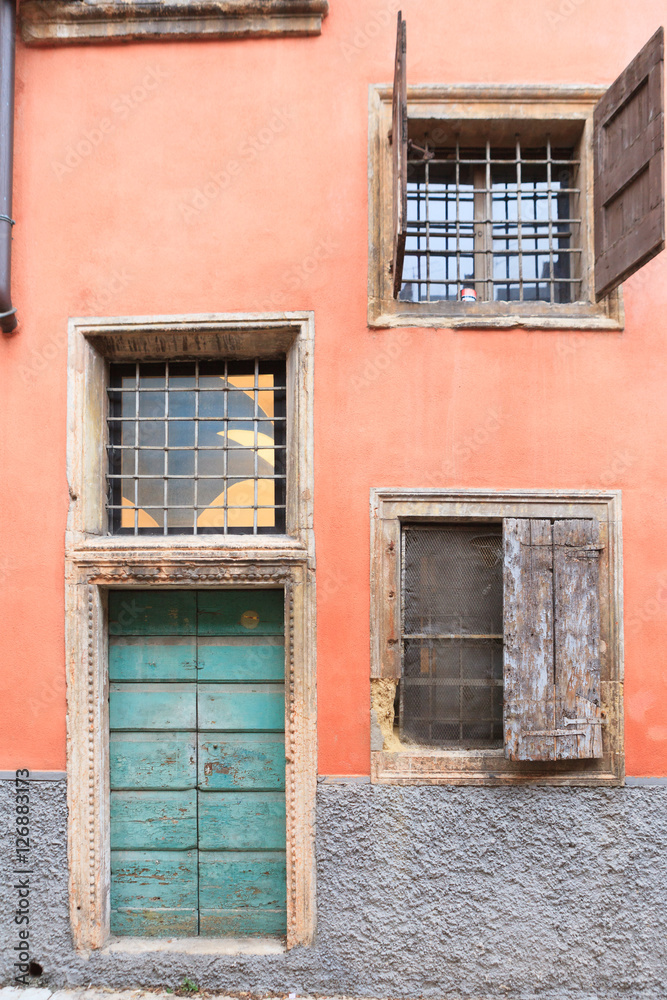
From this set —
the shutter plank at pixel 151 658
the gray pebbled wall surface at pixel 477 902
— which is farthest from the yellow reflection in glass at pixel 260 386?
the gray pebbled wall surface at pixel 477 902

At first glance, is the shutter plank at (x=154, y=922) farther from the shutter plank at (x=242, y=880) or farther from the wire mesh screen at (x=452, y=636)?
the wire mesh screen at (x=452, y=636)

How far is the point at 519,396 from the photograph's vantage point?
11.7 feet

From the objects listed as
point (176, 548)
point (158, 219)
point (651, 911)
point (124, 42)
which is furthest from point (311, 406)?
point (651, 911)

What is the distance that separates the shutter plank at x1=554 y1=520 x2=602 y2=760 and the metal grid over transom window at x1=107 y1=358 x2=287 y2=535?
5.66 ft

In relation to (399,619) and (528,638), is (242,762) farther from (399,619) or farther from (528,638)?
(528,638)

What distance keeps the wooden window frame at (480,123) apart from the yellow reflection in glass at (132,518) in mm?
1857

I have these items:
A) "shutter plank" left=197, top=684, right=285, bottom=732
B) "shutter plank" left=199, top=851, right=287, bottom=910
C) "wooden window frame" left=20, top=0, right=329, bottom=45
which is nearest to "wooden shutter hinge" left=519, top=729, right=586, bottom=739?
"shutter plank" left=197, top=684, right=285, bottom=732

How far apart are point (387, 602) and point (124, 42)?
3797mm

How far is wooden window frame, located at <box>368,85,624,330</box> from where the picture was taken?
357 centimetres

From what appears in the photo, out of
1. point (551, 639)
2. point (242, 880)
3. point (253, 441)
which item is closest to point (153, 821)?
point (242, 880)

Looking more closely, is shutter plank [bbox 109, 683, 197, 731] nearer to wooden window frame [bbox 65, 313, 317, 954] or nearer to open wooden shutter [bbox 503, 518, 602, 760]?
wooden window frame [bbox 65, 313, 317, 954]

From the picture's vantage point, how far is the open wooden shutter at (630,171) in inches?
118

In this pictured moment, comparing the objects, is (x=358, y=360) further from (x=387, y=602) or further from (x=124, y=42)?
(x=124, y=42)

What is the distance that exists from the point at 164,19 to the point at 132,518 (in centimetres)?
306
